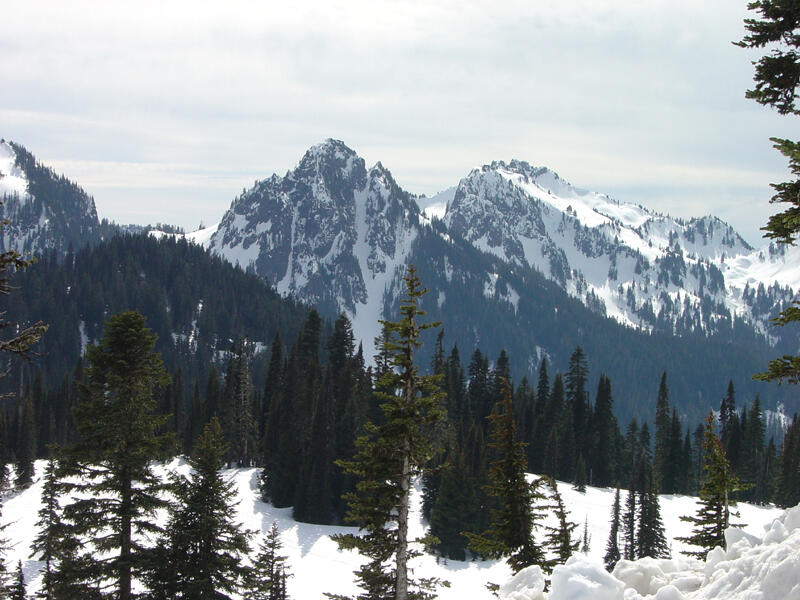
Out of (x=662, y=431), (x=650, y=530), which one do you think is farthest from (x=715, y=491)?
(x=662, y=431)

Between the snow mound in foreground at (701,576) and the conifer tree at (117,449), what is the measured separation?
12064 millimetres

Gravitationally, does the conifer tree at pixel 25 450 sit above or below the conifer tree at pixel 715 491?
below

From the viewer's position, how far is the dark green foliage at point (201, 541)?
73.6ft

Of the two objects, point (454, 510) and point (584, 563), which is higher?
point (584, 563)

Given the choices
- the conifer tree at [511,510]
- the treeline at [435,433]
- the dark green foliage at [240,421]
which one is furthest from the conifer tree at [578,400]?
the conifer tree at [511,510]

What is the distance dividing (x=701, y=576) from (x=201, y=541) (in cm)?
1665

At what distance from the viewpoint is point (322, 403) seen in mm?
70438

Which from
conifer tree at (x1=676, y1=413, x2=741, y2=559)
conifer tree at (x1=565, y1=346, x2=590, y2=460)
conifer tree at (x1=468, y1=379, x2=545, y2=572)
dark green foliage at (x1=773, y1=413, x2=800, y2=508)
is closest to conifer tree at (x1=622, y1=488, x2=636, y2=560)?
conifer tree at (x1=565, y1=346, x2=590, y2=460)

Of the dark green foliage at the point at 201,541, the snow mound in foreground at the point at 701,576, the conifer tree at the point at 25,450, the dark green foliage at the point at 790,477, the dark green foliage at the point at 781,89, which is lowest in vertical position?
the dark green foliage at the point at 790,477

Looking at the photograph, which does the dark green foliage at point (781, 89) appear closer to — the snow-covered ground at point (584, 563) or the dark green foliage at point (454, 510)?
the snow-covered ground at point (584, 563)

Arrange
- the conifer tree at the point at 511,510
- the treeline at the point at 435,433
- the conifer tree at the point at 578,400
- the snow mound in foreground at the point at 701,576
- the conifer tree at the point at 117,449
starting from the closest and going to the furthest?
the snow mound in foreground at the point at 701,576 → the conifer tree at the point at 117,449 → the conifer tree at the point at 511,510 → the treeline at the point at 435,433 → the conifer tree at the point at 578,400

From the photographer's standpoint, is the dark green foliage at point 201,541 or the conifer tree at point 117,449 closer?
the conifer tree at point 117,449

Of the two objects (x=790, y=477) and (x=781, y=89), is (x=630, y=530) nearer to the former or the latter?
(x=790, y=477)

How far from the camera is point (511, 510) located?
Result: 23000mm
